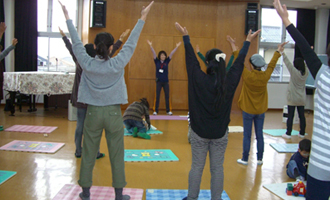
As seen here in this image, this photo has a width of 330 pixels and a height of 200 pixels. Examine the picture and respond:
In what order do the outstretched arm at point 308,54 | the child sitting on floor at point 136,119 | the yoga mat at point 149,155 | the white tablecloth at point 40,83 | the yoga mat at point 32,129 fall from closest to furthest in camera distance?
the outstretched arm at point 308,54, the yoga mat at point 149,155, the child sitting on floor at point 136,119, the yoga mat at point 32,129, the white tablecloth at point 40,83

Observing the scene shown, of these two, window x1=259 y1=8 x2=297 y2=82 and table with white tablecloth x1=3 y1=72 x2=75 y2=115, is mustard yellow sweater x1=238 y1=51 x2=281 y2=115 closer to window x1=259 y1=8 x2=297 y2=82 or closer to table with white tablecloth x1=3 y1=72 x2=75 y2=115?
table with white tablecloth x1=3 y1=72 x2=75 y2=115

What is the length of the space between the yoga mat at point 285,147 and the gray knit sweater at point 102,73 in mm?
2795

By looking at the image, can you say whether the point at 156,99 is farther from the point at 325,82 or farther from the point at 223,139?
the point at 325,82

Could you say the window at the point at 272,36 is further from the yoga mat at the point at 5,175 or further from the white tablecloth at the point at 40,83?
the yoga mat at the point at 5,175

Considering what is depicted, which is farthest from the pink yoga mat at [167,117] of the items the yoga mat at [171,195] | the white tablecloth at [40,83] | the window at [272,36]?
the yoga mat at [171,195]

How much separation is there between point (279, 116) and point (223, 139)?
596 cm

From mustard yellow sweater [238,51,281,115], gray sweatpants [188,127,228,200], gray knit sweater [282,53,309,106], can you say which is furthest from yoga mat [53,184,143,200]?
gray knit sweater [282,53,309,106]

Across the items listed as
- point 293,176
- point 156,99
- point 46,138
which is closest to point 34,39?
point 156,99

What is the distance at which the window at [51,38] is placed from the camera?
25.9ft

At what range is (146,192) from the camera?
2.47 m

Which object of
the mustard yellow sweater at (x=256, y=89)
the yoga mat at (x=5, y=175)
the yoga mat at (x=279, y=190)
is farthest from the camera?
the mustard yellow sweater at (x=256, y=89)

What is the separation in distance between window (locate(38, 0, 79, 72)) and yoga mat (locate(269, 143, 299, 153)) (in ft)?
18.7

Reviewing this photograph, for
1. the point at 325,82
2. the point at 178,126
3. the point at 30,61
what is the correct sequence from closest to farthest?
the point at 325,82 < the point at 178,126 < the point at 30,61

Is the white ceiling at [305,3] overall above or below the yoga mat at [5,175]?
above
